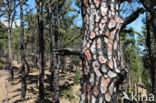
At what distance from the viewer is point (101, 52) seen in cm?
115

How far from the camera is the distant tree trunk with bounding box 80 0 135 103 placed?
3.62 ft

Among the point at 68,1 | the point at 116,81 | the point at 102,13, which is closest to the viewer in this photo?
the point at 116,81

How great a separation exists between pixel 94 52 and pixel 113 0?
2.07ft

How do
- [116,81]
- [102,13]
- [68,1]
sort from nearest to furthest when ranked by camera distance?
[116,81], [102,13], [68,1]

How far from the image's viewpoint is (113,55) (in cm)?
114

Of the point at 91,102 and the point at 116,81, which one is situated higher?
the point at 116,81

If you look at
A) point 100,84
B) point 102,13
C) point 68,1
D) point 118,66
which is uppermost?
point 68,1

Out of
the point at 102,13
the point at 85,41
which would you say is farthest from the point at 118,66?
the point at 102,13

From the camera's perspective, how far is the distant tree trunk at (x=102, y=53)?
110cm

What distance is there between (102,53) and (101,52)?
0.01m

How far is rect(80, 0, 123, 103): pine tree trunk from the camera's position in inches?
43.5

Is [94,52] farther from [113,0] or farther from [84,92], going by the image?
[113,0]

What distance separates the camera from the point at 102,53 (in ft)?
3.78

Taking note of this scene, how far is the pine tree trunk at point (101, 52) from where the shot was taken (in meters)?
1.10
